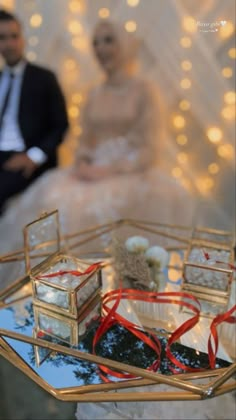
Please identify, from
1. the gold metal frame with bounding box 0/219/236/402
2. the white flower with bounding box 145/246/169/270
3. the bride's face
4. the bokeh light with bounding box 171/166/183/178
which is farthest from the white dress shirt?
the gold metal frame with bounding box 0/219/236/402

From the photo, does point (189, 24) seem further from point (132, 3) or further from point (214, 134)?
point (214, 134)

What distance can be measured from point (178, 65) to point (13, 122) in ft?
2.50

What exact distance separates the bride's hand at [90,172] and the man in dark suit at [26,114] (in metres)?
0.18

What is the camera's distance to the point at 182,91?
162 cm

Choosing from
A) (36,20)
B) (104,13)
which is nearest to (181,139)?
(104,13)

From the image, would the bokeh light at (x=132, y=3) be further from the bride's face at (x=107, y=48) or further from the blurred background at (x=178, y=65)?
the bride's face at (x=107, y=48)

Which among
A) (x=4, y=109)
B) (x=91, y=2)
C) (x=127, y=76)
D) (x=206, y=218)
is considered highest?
(x=91, y=2)

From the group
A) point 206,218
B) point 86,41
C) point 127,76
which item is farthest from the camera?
point 86,41

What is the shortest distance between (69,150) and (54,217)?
1.18 meters

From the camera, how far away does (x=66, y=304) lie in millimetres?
Answer: 709

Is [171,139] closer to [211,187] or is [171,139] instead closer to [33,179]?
[211,187]

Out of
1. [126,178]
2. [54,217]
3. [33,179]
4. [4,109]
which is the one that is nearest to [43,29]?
[4,109]

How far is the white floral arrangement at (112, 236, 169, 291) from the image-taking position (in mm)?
844

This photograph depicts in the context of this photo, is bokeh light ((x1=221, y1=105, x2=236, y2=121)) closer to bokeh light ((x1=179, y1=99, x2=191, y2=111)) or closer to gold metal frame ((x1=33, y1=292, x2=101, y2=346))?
bokeh light ((x1=179, y1=99, x2=191, y2=111))
